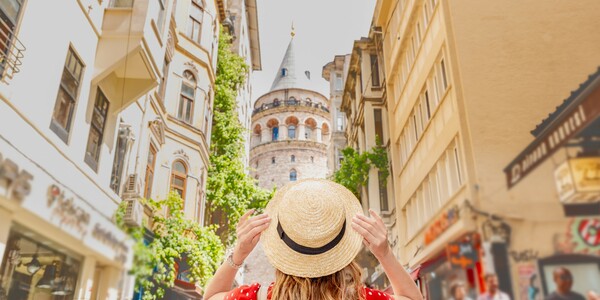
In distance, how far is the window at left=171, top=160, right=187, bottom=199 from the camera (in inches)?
94.0

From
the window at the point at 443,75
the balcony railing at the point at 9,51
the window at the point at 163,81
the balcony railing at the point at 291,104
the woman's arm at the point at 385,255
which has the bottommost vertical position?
the woman's arm at the point at 385,255

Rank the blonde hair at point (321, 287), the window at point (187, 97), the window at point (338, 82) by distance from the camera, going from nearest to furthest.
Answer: the blonde hair at point (321, 287), the window at point (187, 97), the window at point (338, 82)

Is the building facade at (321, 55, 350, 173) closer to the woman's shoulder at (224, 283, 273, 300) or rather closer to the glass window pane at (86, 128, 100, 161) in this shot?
the glass window pane at (86, 128, 100, 161)

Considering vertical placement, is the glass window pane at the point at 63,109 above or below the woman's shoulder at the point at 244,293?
above

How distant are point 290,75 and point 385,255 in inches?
101

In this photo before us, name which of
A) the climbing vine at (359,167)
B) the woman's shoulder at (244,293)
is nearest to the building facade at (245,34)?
the climbing vine at (359,167)

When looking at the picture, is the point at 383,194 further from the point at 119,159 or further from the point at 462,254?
the point at 119,159

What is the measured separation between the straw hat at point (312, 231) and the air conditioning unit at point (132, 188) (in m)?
1.10

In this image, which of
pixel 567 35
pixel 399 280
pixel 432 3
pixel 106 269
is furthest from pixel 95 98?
pixel 567 35

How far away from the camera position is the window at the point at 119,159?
71.4 inches

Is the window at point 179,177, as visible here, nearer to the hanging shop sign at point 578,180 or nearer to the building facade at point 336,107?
the building facade at point 336,107

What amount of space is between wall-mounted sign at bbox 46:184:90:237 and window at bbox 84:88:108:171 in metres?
0.22

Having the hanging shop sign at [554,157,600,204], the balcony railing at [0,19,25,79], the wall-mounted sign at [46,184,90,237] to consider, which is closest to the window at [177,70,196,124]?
the wall-mounted sign at [46,184,90,237]

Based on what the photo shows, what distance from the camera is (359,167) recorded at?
3619 mm
